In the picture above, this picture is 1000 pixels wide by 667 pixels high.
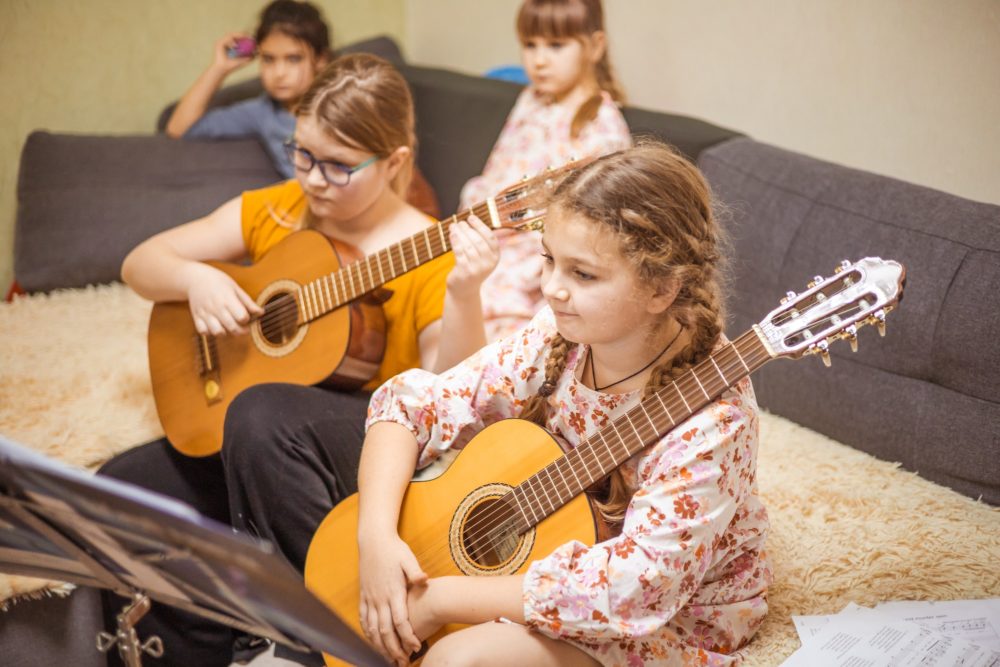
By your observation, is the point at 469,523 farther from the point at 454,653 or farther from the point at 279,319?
the point at 279,319

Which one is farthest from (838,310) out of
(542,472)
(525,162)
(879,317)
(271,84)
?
(271,84)

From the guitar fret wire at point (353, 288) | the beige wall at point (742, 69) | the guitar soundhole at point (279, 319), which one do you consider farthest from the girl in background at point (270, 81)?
the guitar fret wire at point (353, 288)

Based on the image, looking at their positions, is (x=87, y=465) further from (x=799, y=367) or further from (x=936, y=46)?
(x=936, y=46)

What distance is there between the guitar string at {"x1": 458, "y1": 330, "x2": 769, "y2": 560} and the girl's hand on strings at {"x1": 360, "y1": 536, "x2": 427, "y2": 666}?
0.32 ft

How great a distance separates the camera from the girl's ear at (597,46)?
218 cm

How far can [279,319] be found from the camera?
1621mm

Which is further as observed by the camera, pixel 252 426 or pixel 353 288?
pixel 353 288

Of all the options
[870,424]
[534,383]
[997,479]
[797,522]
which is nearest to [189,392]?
[534,383]

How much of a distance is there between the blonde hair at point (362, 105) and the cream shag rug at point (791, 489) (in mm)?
709

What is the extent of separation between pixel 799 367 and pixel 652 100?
3.39ft

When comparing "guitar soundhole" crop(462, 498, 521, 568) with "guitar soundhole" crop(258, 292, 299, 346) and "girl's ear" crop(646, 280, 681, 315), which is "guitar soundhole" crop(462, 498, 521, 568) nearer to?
"girl's ear" crop(646, 280, 681, 315)

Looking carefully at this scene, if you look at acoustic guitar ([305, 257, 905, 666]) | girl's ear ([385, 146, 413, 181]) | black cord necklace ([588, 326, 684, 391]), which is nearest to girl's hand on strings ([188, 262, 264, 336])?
girl's ear ([385, 146, 413, 181])

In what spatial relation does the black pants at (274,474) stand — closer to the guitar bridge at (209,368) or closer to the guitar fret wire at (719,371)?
the guitar bridge at (209,368)

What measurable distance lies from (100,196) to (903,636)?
203 cm
